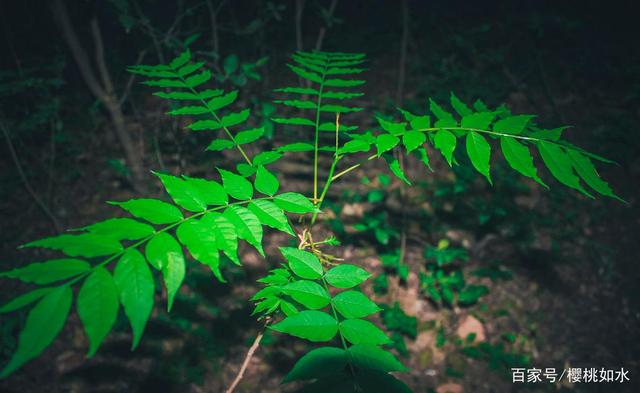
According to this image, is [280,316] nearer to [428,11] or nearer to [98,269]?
[98,269]

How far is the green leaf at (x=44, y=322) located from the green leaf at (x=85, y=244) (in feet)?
0.33

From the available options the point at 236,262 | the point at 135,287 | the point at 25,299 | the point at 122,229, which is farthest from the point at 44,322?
the point at 236,262

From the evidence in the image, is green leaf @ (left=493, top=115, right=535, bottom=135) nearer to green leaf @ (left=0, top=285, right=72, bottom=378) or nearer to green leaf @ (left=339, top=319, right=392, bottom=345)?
green leaf @ (left=339, top=319, right=392, bottom=345)

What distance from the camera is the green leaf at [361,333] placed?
0.99m

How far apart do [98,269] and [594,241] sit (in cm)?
511

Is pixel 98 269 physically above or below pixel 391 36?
below

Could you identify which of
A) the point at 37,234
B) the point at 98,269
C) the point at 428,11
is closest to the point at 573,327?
the point at 98,269

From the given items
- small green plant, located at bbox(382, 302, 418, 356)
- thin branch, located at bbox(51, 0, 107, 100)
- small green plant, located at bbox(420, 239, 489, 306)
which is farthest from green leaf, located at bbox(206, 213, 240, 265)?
thin branch, located at bbox(51, 0, 107, 100)

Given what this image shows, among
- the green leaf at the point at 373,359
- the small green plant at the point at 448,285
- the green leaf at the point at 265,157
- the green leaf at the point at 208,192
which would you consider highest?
the green leaf at the point at 265,157

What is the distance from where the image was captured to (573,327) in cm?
346

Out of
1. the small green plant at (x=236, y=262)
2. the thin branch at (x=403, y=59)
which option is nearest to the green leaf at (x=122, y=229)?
the small green plant at (x=236, y=262)

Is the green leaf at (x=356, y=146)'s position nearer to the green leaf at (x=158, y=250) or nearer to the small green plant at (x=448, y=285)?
the green leaf at (x=158, y=250)

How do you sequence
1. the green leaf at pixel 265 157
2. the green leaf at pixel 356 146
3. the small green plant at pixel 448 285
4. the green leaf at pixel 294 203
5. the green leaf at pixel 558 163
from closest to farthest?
the green leaf at pixel 558 163
the green leaf at pixel 294 203
the green leaf at pixel 356 146
the green leaf at pixel 265 157
the small green plant at pixel 448 285

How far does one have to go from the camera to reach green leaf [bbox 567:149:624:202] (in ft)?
3.35
